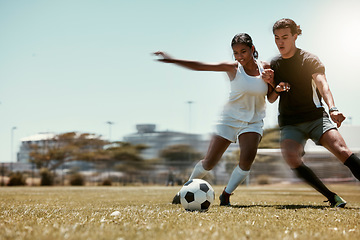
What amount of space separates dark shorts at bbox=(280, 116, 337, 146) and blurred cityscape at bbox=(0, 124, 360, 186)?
69.2ft

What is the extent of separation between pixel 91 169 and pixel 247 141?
39.5 m

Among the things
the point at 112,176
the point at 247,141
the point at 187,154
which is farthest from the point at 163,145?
the point at 247,141

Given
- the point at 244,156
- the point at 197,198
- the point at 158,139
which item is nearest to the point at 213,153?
the point at 244,156

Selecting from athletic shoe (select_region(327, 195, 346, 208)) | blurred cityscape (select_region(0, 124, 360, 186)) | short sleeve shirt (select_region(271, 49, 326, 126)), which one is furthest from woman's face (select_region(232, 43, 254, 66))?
blurred cityscape (select_region(0, 124, 360, 186))

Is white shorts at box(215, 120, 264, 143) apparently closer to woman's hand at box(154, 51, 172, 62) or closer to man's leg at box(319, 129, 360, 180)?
man's leg at box(319, 129, 360, 180)

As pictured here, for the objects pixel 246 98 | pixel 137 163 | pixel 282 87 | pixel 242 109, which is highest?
pixel 282 87

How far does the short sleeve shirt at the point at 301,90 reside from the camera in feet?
18.1

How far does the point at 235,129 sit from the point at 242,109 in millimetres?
313

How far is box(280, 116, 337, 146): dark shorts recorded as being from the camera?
5404 millimetres

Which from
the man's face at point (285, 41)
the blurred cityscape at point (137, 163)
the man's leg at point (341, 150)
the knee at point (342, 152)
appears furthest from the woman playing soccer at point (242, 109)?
the blurred cityscape at point (137, 163)

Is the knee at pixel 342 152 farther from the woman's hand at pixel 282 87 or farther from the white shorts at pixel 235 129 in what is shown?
the white shorts at pixel 235 129

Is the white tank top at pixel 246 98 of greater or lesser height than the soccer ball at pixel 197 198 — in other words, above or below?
above

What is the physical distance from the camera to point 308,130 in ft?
18.2

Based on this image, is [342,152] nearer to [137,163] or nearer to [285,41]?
[285,41]
